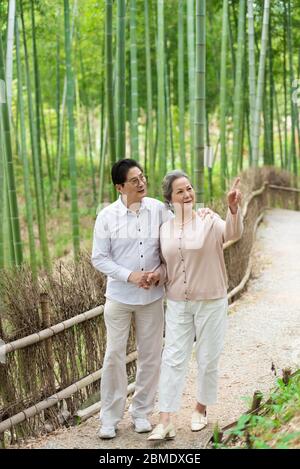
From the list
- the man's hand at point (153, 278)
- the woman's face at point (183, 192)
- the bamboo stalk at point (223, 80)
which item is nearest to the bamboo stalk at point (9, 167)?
the woman's face at point (183, 192)

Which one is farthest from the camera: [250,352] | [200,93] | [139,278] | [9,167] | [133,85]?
[133,85]

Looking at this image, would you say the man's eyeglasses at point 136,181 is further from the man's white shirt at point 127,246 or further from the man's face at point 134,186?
the man's white shirt at point 127,246

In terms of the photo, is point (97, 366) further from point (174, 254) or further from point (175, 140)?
point (175, 140)

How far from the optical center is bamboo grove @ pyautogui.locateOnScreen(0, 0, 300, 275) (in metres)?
5.41

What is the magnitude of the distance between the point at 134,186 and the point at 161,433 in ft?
3.36

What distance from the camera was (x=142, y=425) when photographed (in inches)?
122

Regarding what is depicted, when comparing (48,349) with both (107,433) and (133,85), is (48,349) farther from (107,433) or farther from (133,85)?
(133,85)

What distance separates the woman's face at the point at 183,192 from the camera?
2.91m

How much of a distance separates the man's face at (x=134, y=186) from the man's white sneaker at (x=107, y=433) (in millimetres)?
1000

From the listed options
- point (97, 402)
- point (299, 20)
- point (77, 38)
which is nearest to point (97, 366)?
point (97, 402)

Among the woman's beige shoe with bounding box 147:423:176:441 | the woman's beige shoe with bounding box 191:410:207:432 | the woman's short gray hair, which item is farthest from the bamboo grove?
the woman's beige shoe with bounding box 147:423:176:441

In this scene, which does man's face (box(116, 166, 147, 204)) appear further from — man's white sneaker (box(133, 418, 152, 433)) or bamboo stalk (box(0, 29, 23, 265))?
bamboo stalk (box(0, 29, 23, 265))

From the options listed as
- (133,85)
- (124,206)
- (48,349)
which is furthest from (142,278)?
(133,85)
